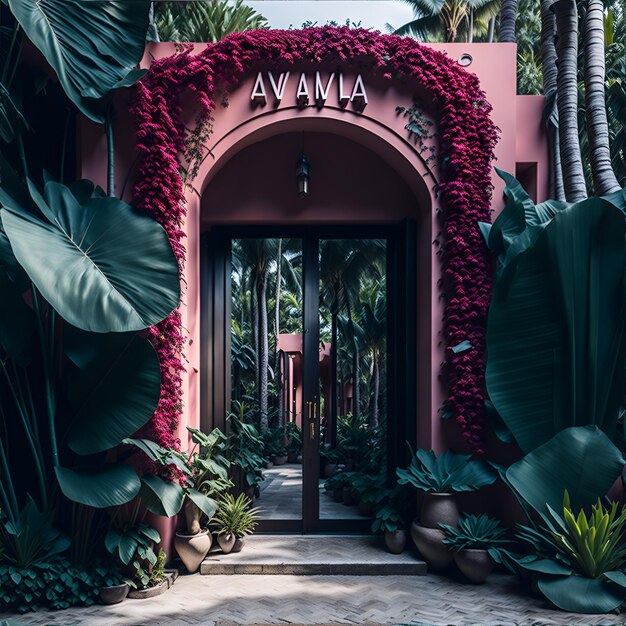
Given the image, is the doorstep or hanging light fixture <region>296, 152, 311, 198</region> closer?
the doorstep

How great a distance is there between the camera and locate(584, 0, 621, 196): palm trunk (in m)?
5.63

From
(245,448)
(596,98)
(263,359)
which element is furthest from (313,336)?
(263,359)

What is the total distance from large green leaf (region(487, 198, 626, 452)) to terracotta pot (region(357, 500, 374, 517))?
1816mm

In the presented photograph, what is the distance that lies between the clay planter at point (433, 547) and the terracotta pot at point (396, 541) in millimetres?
261

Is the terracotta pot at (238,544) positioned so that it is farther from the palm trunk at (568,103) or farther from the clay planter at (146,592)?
the palm trunk at (568,103)

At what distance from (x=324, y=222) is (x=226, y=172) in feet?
3.87

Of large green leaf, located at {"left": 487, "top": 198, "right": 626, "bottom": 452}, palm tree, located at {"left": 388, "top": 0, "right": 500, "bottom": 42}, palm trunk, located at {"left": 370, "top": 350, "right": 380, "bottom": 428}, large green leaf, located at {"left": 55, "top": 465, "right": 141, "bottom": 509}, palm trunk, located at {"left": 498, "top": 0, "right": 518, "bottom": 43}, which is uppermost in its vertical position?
palm tree, located at {"left": 388, "top": 0, "right": 500, "bottom": 42}

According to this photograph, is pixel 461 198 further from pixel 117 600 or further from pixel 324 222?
pixel 117 600

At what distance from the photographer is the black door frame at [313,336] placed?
19.8 ft

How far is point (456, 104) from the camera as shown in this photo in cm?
546

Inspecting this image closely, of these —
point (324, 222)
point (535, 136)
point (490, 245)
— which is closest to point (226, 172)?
point (324, 222)

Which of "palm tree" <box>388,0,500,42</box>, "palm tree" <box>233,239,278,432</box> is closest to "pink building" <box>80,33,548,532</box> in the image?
"palm tree" <box>233,239,278,432</box>

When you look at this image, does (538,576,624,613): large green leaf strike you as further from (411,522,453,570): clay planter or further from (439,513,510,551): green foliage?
(411,522,453,570): clay planter

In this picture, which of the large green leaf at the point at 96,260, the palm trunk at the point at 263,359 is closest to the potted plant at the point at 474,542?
the large green leaf at the point at 96,260
